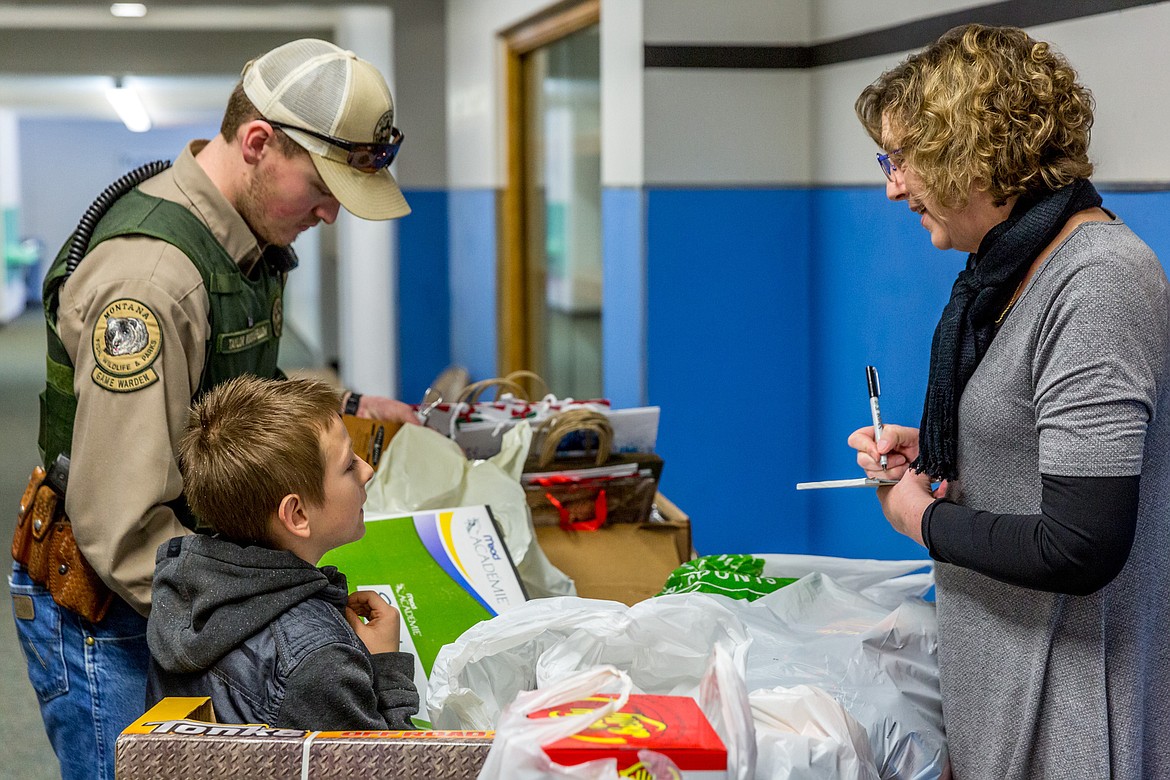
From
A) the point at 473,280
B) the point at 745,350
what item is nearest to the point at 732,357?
the point at 745,350

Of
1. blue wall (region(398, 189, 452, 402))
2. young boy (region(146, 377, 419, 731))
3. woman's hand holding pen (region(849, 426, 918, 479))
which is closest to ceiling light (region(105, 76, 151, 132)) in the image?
blue wall (region(398, 189, 452, 402))

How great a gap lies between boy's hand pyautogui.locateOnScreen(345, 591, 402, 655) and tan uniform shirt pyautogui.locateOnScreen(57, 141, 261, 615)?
271 millimetres

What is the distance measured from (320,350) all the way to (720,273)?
23.4ft

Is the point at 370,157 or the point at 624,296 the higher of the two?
the point at 370,157

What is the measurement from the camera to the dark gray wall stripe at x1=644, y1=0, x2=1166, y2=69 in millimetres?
2211

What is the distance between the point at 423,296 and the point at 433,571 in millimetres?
4589

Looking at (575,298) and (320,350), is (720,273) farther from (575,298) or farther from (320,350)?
(320,350)

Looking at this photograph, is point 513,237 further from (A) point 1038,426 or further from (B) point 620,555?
(A) point 1038,426

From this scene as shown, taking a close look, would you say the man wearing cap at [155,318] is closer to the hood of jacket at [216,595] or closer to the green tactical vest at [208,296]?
the green tactical vest at [208,296]

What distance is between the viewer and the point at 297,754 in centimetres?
109

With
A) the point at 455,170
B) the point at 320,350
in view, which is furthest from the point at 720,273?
the point at 320,350

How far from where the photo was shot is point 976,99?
1306mm

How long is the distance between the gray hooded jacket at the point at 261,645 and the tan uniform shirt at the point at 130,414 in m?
0.17

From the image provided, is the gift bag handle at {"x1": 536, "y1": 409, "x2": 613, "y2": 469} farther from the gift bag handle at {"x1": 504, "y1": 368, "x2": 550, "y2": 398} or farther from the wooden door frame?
the wooden door frame
